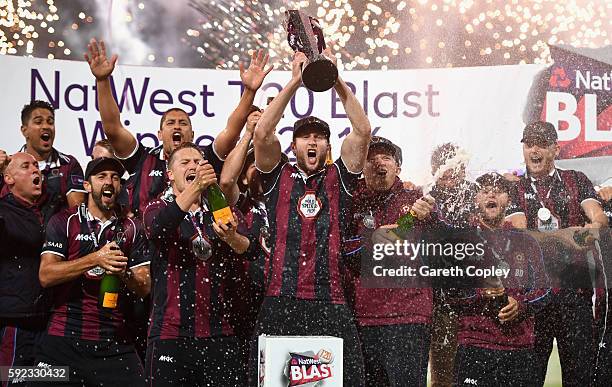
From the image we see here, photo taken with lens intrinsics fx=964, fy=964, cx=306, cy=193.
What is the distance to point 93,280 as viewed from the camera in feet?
13.9

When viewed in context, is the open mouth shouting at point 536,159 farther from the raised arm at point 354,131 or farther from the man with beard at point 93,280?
the man with beard at point 93,280

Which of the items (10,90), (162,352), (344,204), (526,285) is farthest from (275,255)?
(10,90)

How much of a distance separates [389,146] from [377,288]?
0.64 m

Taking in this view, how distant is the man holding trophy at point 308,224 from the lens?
13.5ft

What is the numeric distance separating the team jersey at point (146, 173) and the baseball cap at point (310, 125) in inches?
14.6

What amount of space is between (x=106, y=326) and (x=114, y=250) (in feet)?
1.12

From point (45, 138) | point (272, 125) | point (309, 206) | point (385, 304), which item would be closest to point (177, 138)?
point (272, 125)

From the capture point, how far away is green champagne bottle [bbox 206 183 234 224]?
4160 millimetres

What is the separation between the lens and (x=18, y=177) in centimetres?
436

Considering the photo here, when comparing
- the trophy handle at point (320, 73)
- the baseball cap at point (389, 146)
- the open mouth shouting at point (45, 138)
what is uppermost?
the trophy handle at point (320, 73)

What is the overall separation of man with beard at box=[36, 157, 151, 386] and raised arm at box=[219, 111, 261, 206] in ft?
1.40

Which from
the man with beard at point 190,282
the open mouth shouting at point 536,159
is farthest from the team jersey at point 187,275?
the open mouth shouting at point 536,159

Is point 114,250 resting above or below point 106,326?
above

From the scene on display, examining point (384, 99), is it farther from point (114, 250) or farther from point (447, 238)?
point (114, 250)
